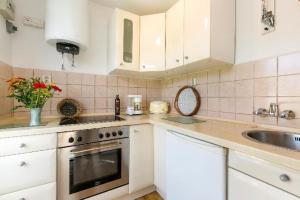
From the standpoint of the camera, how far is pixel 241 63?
1.31 meters

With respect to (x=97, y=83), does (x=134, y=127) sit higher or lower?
lower

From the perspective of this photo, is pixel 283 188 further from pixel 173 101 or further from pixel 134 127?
pixel 173 101

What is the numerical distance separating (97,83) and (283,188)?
1826 mm

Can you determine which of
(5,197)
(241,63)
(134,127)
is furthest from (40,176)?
(241,63)

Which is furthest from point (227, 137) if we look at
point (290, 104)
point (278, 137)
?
point (290, 104)

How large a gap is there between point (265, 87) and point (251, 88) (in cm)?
10

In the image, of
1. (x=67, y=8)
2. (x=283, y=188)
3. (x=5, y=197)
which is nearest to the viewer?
(x=283, y=188)

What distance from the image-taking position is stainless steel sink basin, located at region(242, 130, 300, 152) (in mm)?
951

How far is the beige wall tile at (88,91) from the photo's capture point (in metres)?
1.81

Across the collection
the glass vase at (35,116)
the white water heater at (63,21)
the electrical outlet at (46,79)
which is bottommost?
the glass vase at (35,116)

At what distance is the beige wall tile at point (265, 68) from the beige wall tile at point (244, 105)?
7.9 inches

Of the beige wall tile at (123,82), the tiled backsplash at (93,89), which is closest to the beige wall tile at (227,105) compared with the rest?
the tiled backsplash at (93,89)

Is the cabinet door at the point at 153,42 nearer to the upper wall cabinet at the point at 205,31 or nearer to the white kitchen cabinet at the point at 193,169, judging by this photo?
the upper wall cabinet at the point at 205,31

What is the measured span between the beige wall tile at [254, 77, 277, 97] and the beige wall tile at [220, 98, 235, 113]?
0.21 m
